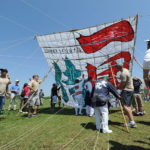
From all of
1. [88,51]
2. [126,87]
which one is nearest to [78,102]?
[88,51]

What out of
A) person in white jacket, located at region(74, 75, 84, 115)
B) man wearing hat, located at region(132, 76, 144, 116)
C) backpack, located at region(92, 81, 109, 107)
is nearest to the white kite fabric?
person in white jacket, located at region(74, 75, 84, 115)

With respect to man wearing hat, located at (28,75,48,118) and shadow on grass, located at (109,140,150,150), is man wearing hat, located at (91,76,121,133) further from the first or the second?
man wearing hat, located at (28,75,48,118)

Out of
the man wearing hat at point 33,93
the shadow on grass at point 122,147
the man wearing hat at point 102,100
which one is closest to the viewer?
the shadow on grass at point 122,147

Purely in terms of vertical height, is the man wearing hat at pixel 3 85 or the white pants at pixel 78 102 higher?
the man wearing hat at pixel 3 85

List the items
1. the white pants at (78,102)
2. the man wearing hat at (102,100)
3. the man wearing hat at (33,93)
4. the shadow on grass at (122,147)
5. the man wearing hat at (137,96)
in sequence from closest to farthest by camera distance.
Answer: the shadow on grass at (122,147)
the man wearing hat at (102,100)
the man wearing hat at (137,96)
the man wearing hat at (33,93)
the white pants at (78,102)

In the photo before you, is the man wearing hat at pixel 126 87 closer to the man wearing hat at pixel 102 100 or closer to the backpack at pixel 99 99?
the man wearing hat at pixel 102 100

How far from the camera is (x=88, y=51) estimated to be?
9.03 metres

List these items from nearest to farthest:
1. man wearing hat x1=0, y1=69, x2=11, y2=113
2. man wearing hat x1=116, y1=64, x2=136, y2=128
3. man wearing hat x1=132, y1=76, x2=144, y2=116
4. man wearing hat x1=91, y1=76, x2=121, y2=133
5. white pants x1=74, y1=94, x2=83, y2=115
Result: man wearing hat x1=91, y1=76, x2=121, y2=133
man wearing hat x1=116, y1=64, x2=136, y2=128
man wearing hat x1=0, y1=69, x2=11, y2=113
man wearing hat x1=132, y1=76, x2=144, y2=116
white pants x1=74, y1=94, x2=83, y2=115

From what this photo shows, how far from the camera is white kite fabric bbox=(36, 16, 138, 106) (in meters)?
8.30

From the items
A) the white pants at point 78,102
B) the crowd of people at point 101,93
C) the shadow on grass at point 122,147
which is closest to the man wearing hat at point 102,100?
the crowd of people at point 101,93

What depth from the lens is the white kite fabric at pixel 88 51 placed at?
27.2 feet

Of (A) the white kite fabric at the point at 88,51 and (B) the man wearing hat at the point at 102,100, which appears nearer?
(B) the man wearing hat at the point at 102,100

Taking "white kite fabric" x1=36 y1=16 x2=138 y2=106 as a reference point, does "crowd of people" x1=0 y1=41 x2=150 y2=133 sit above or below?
below

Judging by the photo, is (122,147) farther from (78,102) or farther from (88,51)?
(88,51)
